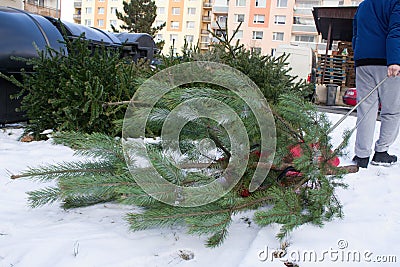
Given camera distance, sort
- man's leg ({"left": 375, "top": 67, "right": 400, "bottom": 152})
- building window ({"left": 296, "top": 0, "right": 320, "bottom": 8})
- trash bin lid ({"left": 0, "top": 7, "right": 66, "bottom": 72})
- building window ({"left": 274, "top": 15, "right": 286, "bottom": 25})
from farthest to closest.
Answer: building window ({"left": 274, "top": 15, "right": 286, "bottom": 25}), building window ({"left": 296, "top": 0, "right": 320, "bottom": 8}), trash bin lid ({"left": 0, "top": 7, "right": 66, "bottom": 72}), man's leg ({"left": 375, "top": 67, "right": 400, "bottom": 152})

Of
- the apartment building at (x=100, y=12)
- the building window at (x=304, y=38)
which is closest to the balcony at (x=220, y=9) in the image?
the building window at (x=304, y=38)

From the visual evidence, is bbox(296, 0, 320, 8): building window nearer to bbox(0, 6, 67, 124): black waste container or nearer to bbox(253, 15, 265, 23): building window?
bbox(253, 15, 265, 23): building window

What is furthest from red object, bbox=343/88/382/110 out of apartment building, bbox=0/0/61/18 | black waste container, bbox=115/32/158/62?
apartment building, bbox=0/0/61/18

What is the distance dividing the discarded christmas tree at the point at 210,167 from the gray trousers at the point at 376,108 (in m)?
1.66

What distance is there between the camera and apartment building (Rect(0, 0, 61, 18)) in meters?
17.7

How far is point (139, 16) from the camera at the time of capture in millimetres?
30297

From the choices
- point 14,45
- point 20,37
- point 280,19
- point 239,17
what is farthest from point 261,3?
point 14,45

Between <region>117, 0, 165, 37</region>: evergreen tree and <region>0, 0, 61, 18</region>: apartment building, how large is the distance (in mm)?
5734

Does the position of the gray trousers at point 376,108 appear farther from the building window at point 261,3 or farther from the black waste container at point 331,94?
the building window at point 261,3

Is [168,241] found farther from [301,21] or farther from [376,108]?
[301,21]

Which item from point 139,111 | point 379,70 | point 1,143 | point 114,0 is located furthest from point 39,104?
point 114,0

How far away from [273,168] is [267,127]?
1.01 ft

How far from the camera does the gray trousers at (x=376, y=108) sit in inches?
130

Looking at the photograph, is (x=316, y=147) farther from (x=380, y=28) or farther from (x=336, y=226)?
(x=380, y=28)
